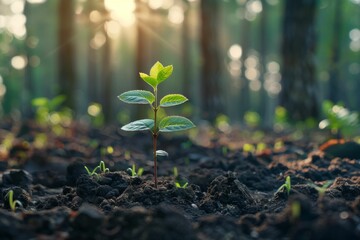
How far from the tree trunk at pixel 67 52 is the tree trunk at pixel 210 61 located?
4050mm

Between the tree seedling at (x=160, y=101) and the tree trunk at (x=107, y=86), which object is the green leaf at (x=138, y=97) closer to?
the tree seedling at (x=160, y=101)

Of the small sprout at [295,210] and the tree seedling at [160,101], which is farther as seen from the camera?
the tree seedling at [160,101]

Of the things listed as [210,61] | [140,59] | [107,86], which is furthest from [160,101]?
[107,86]

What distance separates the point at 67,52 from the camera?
48.9ft

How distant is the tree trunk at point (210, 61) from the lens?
14.8 m

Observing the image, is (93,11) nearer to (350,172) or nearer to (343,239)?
(350,172)

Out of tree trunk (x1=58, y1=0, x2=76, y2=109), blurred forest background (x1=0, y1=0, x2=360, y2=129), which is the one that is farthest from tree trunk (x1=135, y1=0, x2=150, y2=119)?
tree trunk (x1=58, y1=0, x2=76, y2=109)

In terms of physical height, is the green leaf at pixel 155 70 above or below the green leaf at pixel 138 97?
above

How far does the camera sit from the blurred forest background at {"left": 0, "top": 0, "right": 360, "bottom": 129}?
11.2 metres

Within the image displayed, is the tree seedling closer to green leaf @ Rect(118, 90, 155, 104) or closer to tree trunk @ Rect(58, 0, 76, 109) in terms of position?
green leaf @ Rect(118, 90, 155, 104)

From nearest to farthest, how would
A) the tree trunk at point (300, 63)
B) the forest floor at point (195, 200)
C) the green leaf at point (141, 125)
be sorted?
the forest floor at point (195, 200), the green leaf at point (141, 125), the tree trunk at point (300, 63)

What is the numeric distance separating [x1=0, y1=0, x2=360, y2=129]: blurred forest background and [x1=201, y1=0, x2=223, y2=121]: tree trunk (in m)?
0.03

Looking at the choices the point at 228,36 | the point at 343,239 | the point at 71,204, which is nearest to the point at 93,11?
the point at 71,204

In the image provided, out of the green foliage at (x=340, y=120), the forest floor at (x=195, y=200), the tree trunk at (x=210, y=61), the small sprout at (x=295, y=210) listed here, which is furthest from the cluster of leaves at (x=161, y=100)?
the tree trunk at (x=210, y=61)
